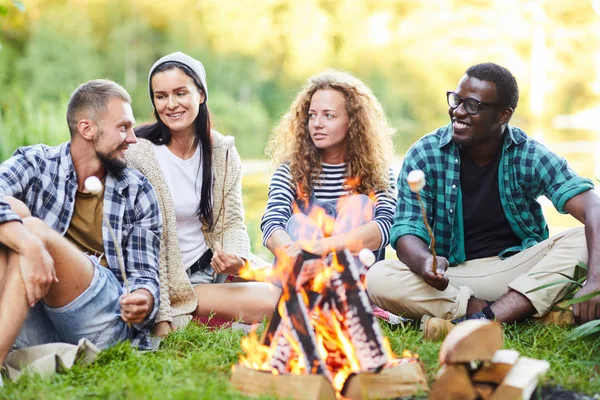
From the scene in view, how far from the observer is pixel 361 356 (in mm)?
2203

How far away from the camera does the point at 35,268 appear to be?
233 centimetres

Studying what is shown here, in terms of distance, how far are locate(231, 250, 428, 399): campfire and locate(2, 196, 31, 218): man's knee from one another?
936 mm

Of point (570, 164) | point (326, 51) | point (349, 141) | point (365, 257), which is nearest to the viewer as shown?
point (365, 257)

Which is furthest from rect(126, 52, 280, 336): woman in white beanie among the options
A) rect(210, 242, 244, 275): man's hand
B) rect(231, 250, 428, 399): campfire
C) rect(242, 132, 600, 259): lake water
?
rect(242, 132, 600, 259): lake water

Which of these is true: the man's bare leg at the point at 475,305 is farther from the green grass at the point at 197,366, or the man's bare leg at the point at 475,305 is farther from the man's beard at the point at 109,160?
the man's beard at the point at 109,160

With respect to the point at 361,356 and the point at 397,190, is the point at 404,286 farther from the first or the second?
the point at 361,356

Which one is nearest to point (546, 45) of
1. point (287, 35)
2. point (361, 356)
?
point (287, 35)

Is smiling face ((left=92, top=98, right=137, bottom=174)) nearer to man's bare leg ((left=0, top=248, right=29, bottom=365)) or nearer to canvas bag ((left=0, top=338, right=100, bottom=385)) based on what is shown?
man's bare leg ((left=0, top=248, right=29, bottom=365))

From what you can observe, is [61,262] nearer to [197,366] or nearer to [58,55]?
[197,366]

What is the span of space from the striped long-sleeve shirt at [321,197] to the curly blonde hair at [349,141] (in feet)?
0.10

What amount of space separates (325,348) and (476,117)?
131cm

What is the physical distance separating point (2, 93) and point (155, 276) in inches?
269

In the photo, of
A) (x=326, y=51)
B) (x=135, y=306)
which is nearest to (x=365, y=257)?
(x=135, y=306)

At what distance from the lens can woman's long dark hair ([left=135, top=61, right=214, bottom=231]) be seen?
3.29 m
